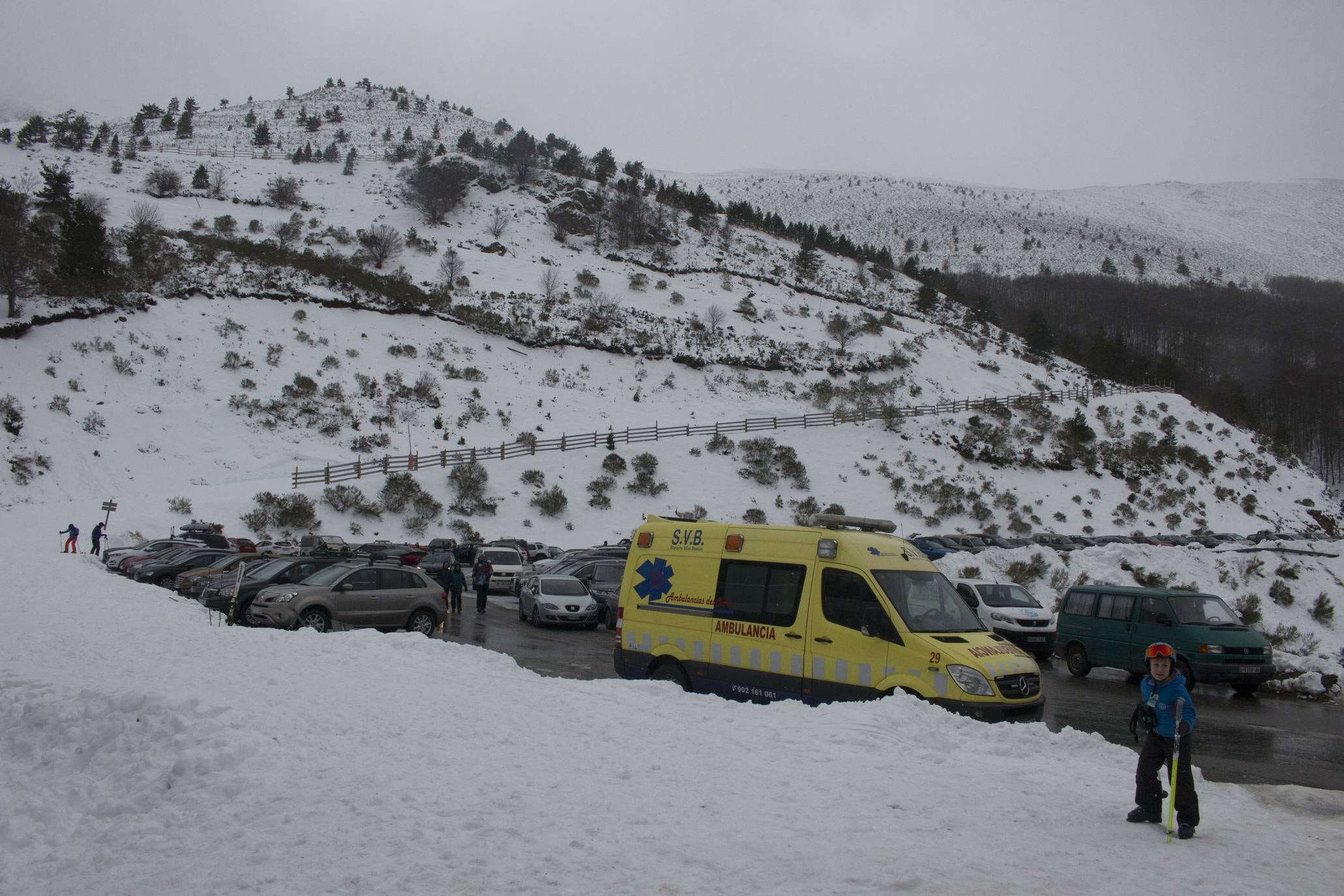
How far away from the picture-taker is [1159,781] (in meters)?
5.32

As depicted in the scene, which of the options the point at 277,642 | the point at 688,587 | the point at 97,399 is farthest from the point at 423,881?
the point at 97,399

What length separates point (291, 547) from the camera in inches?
1110

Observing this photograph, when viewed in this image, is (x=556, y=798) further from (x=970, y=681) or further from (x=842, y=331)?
(x=842, y=331)

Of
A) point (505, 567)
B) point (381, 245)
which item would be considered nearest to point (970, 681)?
point (505, 567)

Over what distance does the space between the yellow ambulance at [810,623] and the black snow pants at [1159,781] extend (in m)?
2.07

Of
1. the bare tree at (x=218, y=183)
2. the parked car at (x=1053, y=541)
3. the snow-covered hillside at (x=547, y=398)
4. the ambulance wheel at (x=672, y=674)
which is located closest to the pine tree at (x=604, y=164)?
the snow-covered hillside at (x=547, y=398)

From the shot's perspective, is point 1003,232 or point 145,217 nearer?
point 145,217

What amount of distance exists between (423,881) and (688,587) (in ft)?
18.2

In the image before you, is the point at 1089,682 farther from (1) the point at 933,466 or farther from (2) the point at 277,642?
(1) the point at 933,466

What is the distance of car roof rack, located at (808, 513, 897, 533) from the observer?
925 centimetres

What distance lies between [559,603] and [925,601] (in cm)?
1231

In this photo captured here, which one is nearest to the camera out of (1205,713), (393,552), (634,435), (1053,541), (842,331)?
(1205,713)

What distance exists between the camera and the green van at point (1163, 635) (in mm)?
13250

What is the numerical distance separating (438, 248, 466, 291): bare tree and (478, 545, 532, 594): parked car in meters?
37.8
